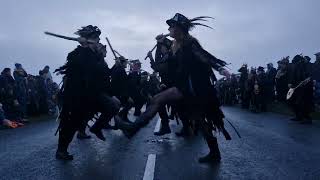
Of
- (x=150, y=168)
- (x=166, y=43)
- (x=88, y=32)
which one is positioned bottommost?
(x=150, y=168)

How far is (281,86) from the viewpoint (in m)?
23.5

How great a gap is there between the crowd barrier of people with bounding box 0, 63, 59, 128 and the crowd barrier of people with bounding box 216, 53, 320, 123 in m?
8.27

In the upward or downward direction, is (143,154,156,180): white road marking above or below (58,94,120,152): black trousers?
below

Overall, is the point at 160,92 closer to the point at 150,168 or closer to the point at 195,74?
the point at 195,74

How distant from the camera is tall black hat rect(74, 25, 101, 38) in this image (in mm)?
9773

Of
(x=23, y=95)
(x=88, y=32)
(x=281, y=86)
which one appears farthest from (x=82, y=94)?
(x=281, y=86)

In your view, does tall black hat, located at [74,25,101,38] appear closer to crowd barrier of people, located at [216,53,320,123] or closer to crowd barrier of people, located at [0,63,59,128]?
crowd barrier of people, located at [0,63,59,128]

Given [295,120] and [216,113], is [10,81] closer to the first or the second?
[295,120]

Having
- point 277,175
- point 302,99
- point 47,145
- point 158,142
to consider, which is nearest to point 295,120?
point 302,99

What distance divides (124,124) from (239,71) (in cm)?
2416

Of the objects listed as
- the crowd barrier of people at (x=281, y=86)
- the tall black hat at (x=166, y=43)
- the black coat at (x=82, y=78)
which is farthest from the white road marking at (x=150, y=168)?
the crowd barrier of people at (x=281, y=86)

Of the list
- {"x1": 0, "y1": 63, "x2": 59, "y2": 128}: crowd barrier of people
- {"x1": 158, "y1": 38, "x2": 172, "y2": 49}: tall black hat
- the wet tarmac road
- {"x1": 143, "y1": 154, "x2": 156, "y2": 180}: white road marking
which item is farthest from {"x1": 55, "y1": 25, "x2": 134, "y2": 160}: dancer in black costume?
{"x1": 0, "y1": 63, "x2": 59, "y2": 128}: crowd barrier of people

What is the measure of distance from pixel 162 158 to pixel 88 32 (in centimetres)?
260

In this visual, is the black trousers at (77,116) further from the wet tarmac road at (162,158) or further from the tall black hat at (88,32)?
the tall black hat at (88,32)
